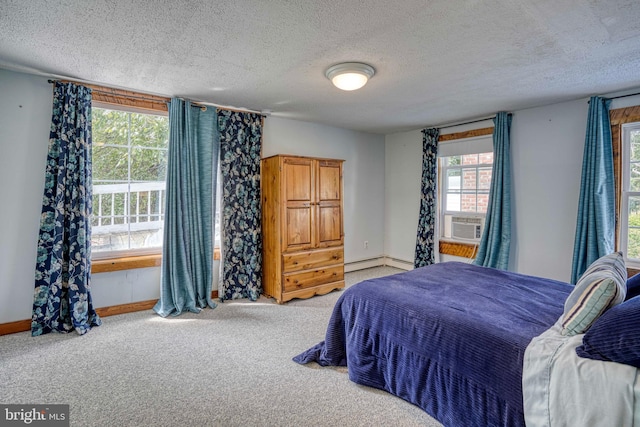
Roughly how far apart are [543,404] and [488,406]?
10.8 inches

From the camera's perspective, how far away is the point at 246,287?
4.00 metres

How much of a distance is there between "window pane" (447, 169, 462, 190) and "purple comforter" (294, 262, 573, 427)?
2393mm

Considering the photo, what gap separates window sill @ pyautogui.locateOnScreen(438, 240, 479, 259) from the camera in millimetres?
4480

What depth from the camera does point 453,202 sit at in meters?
4.83

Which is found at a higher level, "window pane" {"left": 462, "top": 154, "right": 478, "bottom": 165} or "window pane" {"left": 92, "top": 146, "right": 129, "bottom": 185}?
"window pane" {"left": 462, "top": 154, "right": 478, "bottom": 165}

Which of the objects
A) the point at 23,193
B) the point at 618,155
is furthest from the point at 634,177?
the point at 23,193

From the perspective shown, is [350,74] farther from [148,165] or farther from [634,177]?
[634,177]

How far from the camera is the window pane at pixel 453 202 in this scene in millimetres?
4777

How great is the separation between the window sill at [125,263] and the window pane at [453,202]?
4.09m

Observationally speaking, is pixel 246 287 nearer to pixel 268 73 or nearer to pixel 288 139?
pixel 288 139

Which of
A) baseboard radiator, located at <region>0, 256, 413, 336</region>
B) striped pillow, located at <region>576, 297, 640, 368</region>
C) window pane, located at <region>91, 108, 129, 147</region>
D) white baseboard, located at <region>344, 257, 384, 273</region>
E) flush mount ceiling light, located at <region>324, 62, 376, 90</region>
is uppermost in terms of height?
flush mount ceiling light, located at <region>324, 62, 376, 90</region>

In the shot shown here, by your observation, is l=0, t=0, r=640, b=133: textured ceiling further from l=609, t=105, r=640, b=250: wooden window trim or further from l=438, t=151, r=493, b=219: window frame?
l=438, t=151, r=493, b=219: window frame

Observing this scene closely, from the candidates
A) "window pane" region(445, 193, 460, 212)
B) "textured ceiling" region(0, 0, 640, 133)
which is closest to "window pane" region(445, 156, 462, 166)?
"window pane" region(445, 193, 460, 212)

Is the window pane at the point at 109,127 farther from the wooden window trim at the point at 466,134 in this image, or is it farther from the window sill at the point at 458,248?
the window sill at the point at 458,248
